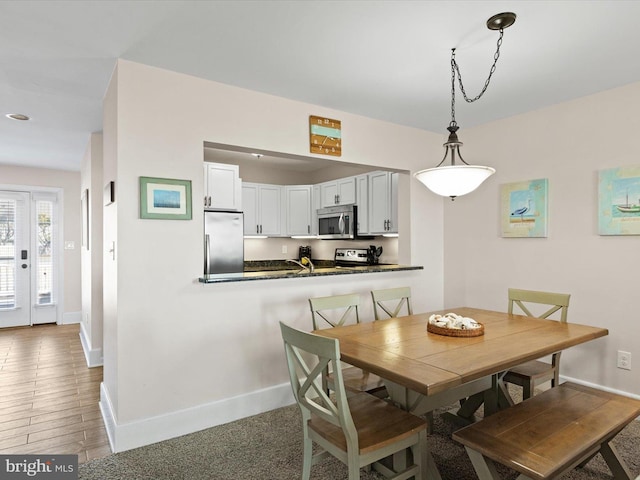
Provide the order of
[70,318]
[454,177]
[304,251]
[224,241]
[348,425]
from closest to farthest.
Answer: [348,425], [454,177], [224,241], [70,318], [304,251]

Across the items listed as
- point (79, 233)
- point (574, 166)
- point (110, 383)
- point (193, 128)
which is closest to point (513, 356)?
point (574, 166)

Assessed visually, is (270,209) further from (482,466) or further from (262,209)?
(482,466)

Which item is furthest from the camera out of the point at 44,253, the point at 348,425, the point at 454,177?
the point at 44,253

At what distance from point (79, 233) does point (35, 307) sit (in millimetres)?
1343

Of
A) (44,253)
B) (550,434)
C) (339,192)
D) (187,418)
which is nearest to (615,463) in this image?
(550,434)

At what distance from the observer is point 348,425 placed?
5.08 feet

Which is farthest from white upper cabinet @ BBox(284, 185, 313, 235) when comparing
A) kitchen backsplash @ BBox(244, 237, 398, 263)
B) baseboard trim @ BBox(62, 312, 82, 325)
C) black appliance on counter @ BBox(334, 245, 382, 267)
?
baseboard trim @ BBox(62, 312, 82, 325)

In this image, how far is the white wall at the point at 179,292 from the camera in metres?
2.44

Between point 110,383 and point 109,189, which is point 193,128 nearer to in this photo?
point 109,189

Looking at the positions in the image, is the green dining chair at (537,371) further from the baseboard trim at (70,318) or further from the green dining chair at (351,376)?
the baseboard trim at (70,318)

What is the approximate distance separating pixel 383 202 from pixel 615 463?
3120mm

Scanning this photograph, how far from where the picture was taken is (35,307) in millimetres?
6082

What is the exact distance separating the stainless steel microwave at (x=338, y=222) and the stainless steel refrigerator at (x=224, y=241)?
5.02 ft

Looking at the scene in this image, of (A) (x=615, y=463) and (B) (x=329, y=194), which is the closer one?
(A) (x=615, y=463)
